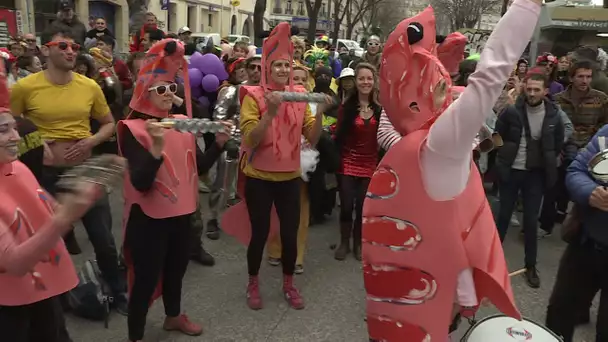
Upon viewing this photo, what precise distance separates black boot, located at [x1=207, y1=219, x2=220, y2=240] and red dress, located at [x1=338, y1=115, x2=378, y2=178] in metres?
1.42

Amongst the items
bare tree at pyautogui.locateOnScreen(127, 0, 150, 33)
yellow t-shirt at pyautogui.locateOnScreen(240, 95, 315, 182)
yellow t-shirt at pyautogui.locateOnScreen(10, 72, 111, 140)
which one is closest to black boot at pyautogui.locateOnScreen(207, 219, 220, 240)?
yellow t-shirt at pyautogui.locateOnScreen(240, 95, 315, 182)

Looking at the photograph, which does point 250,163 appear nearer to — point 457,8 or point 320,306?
point 320,306

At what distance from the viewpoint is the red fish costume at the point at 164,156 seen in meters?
2.93

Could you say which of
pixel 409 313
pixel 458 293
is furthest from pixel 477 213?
pixel 409 313

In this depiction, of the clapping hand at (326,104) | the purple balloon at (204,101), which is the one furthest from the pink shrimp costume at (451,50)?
the purple balloon at (204,101)

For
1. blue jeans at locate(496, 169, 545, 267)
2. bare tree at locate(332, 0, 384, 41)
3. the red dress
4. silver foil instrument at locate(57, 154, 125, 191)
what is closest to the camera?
silver foil instrument at locate(57, 154, 125, 191)

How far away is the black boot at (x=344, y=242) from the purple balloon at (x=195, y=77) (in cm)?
244

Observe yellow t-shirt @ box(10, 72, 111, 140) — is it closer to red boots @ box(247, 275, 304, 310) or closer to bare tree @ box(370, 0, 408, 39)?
red boots @ box(247, 275, 304, 310)

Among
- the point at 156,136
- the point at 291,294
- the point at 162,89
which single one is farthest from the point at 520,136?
the point at 156,136

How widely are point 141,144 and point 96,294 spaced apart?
4.37ft

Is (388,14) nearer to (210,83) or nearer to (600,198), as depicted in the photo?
(210,83)

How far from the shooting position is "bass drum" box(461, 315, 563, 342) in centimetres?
216

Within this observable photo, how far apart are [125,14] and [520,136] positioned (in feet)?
82.9

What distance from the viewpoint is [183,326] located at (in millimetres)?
3447
